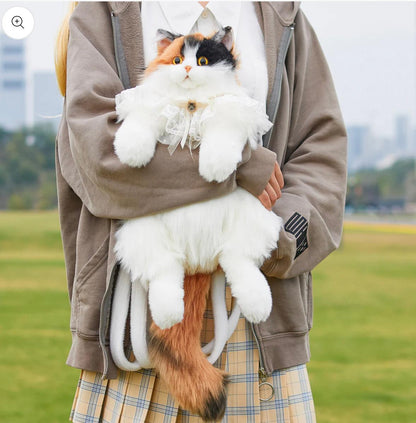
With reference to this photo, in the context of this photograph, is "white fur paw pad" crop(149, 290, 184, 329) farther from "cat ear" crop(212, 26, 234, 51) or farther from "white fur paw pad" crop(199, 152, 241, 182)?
"cat ear" crop(212, 26, 234, 51)

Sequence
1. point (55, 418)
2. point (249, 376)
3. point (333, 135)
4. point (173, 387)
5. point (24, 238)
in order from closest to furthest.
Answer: point (173, 387) → point (249, 376) → point (333, 135) → point (55, 418) → point (24, 238)

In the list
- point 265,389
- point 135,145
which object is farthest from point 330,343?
point 135,145

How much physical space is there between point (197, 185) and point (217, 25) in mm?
421

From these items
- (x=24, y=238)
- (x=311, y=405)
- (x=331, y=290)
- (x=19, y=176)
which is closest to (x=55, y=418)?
(x=311, y=405)

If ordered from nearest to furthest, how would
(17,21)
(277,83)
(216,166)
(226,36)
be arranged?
(216,166) → (226,36) → (277,83) → (17,21)

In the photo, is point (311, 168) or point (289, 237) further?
point (311, 168)

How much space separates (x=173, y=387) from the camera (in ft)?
3.69

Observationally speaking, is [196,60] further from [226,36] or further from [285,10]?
[285,10]

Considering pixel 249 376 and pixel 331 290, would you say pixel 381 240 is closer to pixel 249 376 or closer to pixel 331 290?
pixel 331 290

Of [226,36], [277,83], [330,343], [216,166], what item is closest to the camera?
[216,166]

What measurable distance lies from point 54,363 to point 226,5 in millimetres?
3507

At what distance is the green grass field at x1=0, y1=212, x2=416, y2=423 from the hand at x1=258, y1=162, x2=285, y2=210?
7.92 feet

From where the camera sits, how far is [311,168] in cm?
132

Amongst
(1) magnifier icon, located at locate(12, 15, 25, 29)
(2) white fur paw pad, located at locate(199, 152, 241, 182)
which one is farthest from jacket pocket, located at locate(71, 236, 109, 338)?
(1) magnifier icon, located at locate(12, 15, 25, 29)
